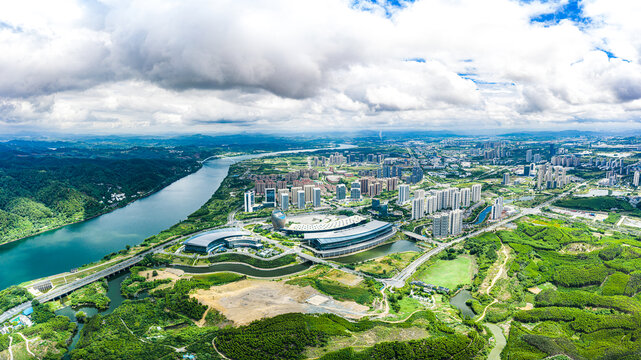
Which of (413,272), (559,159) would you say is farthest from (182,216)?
(559,159)

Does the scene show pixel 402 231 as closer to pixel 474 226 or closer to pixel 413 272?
pixel 474 226

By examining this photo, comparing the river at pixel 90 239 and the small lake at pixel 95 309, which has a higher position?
the river at pixel 90 239

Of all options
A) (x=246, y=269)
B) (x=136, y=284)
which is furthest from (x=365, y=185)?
(x=136, y=284)

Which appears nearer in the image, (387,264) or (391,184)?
(387,264)

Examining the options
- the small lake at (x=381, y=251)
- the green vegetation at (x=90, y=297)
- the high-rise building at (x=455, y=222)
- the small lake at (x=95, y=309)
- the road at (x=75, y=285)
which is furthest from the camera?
the high-rise building at (x=455, y=222)

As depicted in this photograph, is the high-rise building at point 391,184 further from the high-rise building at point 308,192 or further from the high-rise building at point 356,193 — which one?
the high-rise building at point 308,192

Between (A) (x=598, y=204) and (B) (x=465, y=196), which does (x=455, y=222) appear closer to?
(B) (x=465, y=196)

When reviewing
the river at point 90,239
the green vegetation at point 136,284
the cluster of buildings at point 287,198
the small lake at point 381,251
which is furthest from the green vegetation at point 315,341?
the cluster of buildings at point 287,198
